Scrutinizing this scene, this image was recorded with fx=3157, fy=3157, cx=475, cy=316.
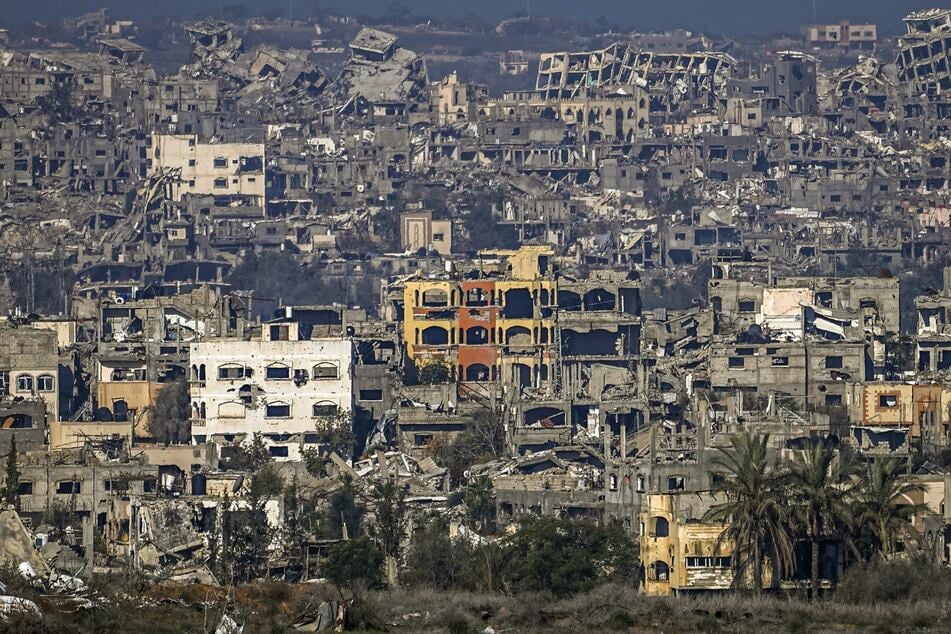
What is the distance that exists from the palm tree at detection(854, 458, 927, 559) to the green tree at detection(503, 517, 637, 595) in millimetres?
3596

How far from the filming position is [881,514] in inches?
1559

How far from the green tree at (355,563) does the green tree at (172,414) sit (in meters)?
19.0

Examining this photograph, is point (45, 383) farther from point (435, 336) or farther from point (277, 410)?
point (435, 336)

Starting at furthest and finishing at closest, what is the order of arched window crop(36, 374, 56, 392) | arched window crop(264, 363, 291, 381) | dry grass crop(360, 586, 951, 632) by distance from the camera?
arched window crop(36, 374, 56, 392) → arched window crop(264, 363, 291, 381) → dry grass crop(360, 586, 951, 632)

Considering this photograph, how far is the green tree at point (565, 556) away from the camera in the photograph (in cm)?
4081

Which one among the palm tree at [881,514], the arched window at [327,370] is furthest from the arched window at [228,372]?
the palm tree at [881,514]

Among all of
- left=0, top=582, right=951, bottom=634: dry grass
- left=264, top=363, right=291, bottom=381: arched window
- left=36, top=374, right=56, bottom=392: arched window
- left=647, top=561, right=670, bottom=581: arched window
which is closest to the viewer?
left=0, top=582, right=951, bottom=634: dry grass

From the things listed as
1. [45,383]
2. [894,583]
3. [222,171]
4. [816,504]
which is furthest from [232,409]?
[222,171]

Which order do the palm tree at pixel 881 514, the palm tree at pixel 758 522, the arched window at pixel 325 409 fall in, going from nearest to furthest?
the palm tree at pixel 758 522 < the palm tree at pixel 881 514 < the arched window at pixel 325 409

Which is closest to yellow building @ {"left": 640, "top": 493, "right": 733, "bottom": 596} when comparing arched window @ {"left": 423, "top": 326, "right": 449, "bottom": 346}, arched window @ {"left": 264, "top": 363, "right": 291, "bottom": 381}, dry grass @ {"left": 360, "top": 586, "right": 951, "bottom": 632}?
dry grass @ {"left": 360, "top": 586, "right": 951, "bottom": 632}

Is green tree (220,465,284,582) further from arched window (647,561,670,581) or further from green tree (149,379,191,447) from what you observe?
green tree (149,379,191,447)

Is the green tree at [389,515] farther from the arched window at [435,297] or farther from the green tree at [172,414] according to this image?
the arched window at [435,297]

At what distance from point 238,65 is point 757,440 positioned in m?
104

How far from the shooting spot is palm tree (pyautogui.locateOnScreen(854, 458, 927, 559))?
39.5 meters
